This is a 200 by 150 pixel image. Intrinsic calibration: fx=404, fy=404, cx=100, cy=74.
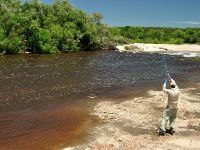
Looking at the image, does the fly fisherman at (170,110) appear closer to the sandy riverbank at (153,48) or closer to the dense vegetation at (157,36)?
the sandy riverbank at (153,48)

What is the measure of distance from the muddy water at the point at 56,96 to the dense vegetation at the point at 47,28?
22.4 meters

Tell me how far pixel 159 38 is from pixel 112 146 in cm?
13234

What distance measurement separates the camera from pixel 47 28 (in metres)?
85.8

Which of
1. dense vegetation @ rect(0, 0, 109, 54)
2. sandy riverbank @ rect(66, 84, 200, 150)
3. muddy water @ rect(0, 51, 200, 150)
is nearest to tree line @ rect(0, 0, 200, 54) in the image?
dense vegetation @ rect(0, 0, 109, 54)

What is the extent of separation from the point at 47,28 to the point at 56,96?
55.3 m

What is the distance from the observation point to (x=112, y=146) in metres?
19.0

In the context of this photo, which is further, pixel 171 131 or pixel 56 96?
pixel 56 96

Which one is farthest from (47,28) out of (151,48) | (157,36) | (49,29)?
(157,36)

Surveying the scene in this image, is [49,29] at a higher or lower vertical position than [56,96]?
higher

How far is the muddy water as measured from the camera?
20.8 metres

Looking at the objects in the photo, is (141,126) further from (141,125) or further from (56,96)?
(56,96)

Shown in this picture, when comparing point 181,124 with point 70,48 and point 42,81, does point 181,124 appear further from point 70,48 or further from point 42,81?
point 70,48

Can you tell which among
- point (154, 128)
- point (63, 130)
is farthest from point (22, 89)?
point (154, 128)

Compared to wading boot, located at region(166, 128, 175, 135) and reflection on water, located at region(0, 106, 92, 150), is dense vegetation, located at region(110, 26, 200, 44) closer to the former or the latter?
reflection on water, located at region(0, 106, 92, 150)
